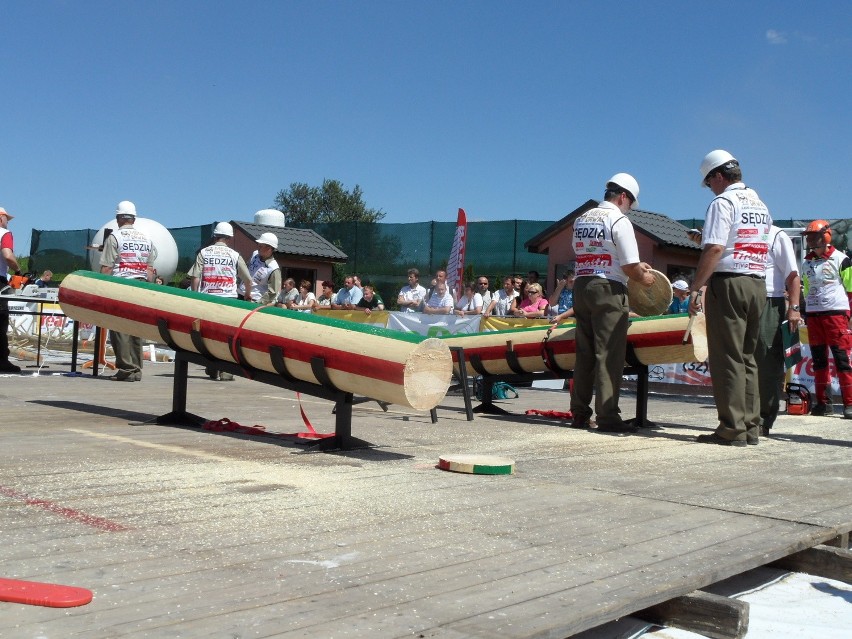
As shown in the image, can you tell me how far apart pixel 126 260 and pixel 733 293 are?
6346mm

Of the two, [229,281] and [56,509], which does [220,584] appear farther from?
[229,281]

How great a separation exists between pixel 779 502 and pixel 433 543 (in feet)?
6.30

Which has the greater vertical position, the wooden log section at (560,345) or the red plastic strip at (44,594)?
the wooden log section at (560,345)

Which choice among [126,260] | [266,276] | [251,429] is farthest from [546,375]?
[266,276]

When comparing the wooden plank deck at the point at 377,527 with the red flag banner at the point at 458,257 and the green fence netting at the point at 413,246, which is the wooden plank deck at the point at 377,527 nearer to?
the red flag banner at the point at 458,257

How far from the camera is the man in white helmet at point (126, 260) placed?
394 inches

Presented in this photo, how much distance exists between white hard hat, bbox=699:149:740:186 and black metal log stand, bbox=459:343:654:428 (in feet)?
5.16

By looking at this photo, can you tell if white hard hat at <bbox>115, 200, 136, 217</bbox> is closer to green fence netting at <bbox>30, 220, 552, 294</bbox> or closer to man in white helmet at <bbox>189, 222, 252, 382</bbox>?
man in white helmet at <bbox>189, 222, 252, 382</bbox>

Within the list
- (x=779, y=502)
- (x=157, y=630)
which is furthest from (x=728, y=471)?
(x=157, y=630)

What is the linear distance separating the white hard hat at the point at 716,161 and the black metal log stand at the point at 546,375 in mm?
1573

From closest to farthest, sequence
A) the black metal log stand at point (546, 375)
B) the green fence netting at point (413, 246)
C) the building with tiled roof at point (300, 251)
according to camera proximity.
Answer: the black metal log stand at point (546, 375), the green fence netting at point (413, 246), the building with tiled roof at point (300, 251)

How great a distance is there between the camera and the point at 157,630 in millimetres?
2219

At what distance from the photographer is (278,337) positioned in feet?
18.2

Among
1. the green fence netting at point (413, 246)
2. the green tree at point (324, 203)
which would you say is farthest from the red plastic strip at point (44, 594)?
the green tree at point (324, 203)
